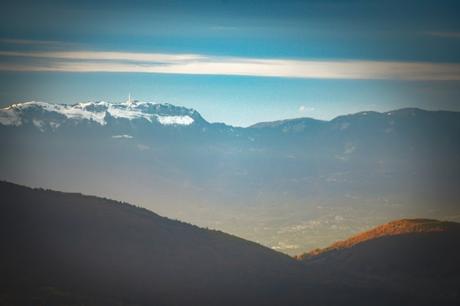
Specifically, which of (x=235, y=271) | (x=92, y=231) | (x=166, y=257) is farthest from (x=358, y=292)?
(x=92, y=231)

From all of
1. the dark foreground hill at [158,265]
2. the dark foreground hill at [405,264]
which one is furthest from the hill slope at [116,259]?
the dark foreground hill at [405,264]

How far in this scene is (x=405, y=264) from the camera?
576 feet

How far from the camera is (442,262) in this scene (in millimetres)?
171625

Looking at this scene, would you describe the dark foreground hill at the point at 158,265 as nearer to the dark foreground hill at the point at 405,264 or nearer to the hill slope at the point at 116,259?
the hill slope at the point at 116,259

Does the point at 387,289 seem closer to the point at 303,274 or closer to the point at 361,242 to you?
the point at 303,274

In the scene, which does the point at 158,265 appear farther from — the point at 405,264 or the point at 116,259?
the point at 405,264

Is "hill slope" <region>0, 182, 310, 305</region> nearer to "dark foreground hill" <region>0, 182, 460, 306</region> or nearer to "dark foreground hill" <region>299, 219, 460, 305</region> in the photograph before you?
"dark foreground hill" <region>0, 182, 460, 306</region>

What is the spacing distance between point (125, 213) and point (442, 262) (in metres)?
77.8

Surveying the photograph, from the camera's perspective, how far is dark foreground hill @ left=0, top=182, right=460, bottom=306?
432 ft

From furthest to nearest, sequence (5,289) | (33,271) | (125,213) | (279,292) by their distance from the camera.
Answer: (125,213), (279,292), (33,271), (5,289)

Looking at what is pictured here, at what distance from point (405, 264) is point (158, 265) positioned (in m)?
62.3

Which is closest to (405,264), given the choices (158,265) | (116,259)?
(158,265)

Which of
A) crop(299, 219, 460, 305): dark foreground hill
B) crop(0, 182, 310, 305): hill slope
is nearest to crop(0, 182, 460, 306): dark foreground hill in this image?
crop(0, 182, 310, 305): hill slope

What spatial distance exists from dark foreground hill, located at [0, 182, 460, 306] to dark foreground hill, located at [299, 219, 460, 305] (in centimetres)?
32
